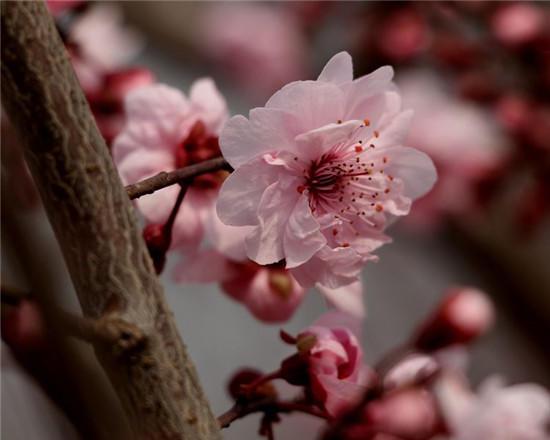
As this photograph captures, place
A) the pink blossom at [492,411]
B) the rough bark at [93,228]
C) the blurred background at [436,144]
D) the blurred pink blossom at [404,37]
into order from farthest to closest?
the blurred pink blossom at [404,37] < the blurred background at [436,144] < the pink blossom at [492,411] < the rough bark at [93,228]

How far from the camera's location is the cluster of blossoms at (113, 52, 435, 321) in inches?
28.4

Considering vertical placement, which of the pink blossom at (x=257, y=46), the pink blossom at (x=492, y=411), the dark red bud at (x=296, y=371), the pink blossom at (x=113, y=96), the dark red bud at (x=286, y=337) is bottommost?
the pink blossom at (x=492, y=411)

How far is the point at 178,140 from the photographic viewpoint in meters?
0.93

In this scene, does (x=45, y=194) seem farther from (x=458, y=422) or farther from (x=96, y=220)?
(x=458, y=422)

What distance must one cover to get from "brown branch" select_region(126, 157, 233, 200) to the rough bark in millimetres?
20

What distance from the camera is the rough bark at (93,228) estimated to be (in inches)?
26.0

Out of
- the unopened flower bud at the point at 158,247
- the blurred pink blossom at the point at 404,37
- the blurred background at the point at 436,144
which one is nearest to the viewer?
the unopened flower bud at the point at 158,247

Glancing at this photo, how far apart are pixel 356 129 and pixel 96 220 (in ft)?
0.67

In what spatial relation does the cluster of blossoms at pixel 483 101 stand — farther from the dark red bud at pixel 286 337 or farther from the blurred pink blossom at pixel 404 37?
the dark red bud at pixel 286 337

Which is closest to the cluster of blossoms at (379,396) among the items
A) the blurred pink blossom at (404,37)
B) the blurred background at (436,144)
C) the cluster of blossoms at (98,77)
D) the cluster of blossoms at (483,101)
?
the cluster of blossoms at (98,77)

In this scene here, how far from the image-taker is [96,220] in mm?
661

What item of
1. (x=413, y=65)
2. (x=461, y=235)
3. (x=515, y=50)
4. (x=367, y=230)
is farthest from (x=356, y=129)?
(x=413, y=65)

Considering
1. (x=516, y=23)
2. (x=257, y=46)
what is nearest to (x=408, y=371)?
(x=516, y=23)

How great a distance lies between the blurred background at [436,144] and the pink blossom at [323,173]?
0.79 meters
